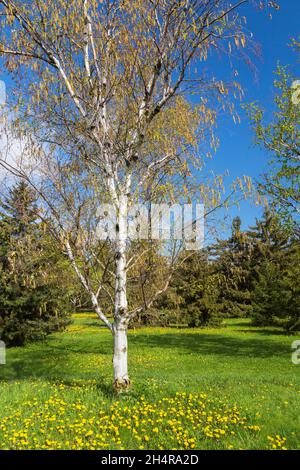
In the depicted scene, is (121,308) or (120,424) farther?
(121,308)

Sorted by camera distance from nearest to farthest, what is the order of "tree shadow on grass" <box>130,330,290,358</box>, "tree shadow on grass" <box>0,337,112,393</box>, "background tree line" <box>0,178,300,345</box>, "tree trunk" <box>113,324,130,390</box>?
1. "tree trunk" <box>113,324,130,390</box>
2. "background tree line" <box>0,178,300,345</box>
3. "tree shadow on grass" <box>0,337,112,393</box>
4. "tree shadow on grass" <box>130,330,290,358</box>

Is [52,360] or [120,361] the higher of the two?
[120,361]

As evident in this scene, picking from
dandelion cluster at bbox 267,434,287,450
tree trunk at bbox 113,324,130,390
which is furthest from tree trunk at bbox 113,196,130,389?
dandelion cluster at bbox 267,434,287,450

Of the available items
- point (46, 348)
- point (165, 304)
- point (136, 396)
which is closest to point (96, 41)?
point (136, 396)

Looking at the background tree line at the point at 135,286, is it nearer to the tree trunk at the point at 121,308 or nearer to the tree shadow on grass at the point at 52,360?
the tree trunk at the point at 121,308

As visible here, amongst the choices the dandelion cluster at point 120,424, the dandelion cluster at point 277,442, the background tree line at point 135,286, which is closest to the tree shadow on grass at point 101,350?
the background tree line at point 135,286

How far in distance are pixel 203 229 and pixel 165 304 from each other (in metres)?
27.2

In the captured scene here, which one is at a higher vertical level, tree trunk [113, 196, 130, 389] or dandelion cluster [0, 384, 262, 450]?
tree trunk [113, 196, 130, 389]

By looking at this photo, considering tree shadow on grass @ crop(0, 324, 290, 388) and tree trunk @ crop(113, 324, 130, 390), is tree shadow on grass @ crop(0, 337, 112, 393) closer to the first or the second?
tree shadow on grass @ crop(0, 324, 290, 388)

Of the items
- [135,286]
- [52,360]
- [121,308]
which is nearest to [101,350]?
[52,360]

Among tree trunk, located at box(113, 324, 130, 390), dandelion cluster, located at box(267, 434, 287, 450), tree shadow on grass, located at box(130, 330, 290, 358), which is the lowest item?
tree shadow on grass, located at box(130, 330, 290, 358)

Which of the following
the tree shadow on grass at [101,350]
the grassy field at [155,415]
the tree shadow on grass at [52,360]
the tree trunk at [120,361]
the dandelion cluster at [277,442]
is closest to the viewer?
the dandelion cluster at [277,442]

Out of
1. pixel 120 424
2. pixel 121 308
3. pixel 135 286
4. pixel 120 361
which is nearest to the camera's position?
pixel 120 424

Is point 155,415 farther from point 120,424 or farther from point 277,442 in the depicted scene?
point 277,442
